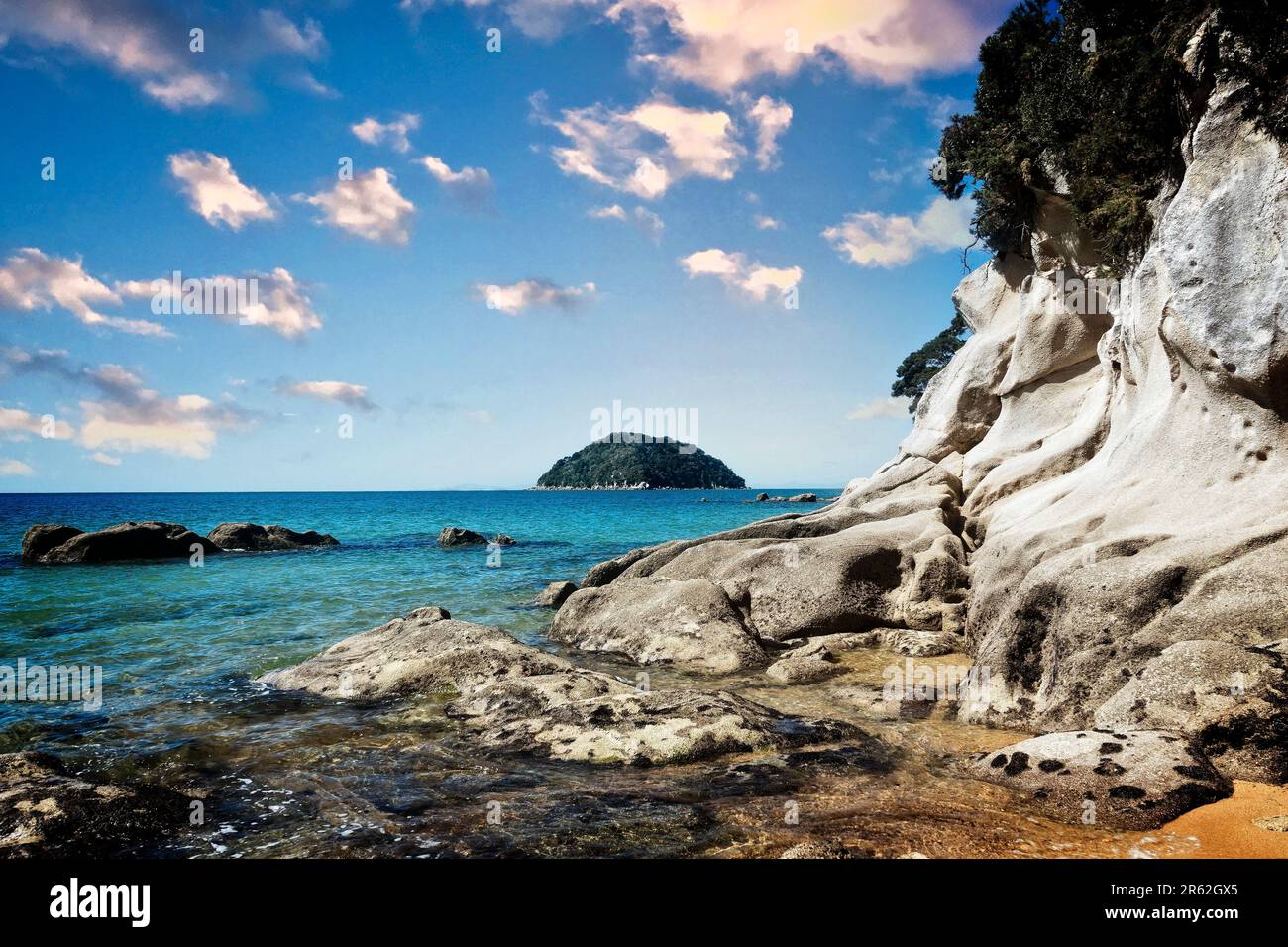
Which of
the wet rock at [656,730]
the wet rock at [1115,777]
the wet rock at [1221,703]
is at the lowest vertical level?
the wet rock at [656,730]

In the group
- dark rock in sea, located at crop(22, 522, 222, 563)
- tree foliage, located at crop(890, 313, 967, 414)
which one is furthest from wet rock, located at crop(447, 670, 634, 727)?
tree foliage, located at crop(890, 313, 967, 414)

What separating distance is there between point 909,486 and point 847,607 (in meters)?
11.8

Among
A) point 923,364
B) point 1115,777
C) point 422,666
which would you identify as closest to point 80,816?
point 422,666

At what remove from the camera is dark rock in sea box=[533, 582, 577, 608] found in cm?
2120

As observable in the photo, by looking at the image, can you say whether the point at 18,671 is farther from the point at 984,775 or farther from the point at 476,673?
the point at 984,775

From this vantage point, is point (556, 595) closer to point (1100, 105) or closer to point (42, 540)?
point (1100, 105)

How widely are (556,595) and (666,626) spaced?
7561 mm

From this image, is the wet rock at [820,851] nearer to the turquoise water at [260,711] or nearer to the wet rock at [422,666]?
the turquoise water at [260,711]

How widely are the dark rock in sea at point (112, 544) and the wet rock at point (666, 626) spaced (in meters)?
29.5

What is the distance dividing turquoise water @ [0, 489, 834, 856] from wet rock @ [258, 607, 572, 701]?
61 cm

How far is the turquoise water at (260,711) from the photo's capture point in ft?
22.1

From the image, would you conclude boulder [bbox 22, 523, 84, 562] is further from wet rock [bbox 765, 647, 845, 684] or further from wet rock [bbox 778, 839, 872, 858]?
wet rock [bbox 778, 839, 872, 858]

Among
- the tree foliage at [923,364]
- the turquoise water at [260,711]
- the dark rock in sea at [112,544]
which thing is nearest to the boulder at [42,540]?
the dark rock in sea at [112,544]
